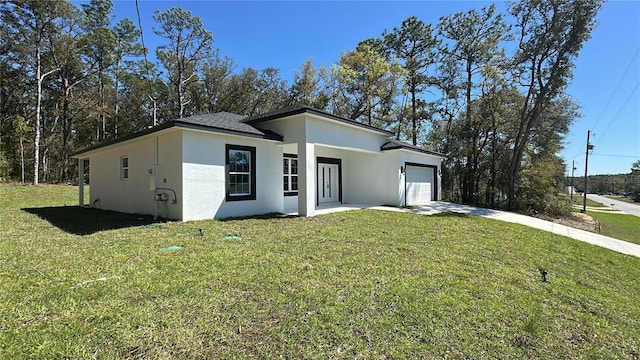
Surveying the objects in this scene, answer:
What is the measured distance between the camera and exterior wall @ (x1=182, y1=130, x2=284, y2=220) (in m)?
7.86

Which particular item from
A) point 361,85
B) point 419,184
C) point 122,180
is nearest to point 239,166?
point 122,180

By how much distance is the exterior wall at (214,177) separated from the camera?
786 cm

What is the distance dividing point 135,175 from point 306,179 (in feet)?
19.8

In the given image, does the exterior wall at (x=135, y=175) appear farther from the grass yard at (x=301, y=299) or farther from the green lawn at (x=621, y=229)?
the green lawn at (x=621, y=229)

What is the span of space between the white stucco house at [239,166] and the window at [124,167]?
37 millimetres

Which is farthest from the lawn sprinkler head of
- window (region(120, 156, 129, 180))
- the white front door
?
window (region(120, 156, 129, 180))

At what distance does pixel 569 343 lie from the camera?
2.82 metres

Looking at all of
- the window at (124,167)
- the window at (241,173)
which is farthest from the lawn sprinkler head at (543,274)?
the window at (124,167)

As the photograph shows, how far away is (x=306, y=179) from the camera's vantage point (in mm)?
9008

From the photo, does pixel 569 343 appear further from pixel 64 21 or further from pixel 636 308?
pixel 64 21

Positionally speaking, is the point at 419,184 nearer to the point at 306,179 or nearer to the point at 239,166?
the point at 306,179

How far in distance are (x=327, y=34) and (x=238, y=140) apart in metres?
10.8

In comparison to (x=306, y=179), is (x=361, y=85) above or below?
above

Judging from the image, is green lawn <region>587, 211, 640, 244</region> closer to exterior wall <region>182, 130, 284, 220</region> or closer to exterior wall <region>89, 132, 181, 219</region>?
exterior wall <region>182, 130, 284, 220</region>
